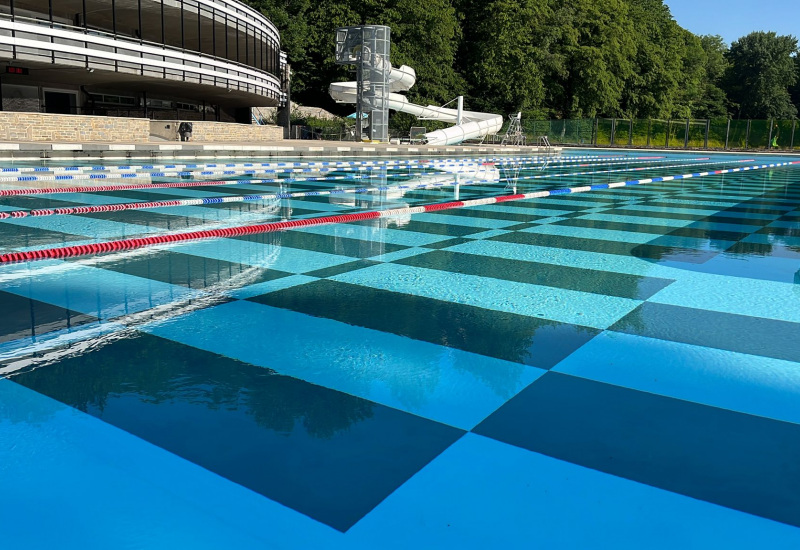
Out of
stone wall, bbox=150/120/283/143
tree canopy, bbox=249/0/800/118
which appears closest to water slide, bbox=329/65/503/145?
tree canopy, bbox=249/0/800/118

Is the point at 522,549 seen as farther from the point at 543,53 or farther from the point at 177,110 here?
the point at 543,53

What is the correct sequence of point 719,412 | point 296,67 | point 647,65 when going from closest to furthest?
1. point 719,412
2. point 296,67
3. point 647,65

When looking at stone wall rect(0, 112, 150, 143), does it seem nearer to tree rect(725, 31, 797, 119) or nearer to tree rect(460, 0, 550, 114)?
tree rect(460, 0, 550, 114)

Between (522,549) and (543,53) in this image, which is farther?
(543,53)

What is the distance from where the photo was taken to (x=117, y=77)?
101ft

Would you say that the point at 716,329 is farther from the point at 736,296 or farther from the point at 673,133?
the point at 673,133

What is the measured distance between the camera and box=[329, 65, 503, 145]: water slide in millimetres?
45672

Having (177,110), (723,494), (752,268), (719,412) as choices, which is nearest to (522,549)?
→ (723,494)

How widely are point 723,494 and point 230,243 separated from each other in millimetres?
5626

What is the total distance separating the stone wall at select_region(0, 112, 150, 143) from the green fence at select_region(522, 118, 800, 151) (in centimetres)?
3643

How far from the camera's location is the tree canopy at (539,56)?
184 ft

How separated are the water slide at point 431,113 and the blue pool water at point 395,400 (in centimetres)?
3876

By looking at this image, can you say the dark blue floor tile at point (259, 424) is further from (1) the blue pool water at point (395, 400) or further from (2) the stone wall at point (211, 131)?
(2) the stone wall at point (211, 131)

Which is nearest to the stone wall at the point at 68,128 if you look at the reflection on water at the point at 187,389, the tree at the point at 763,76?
the reflection on water at the point at 187,389
